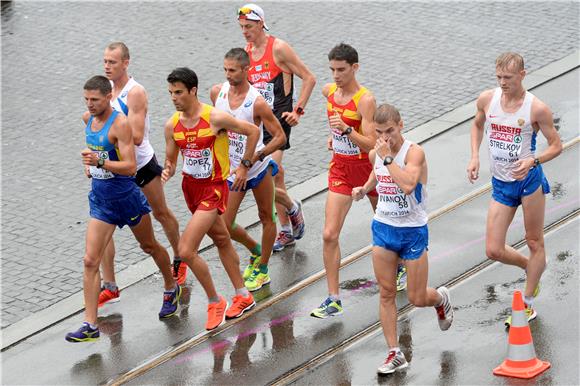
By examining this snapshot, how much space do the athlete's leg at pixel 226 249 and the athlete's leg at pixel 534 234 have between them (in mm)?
2496

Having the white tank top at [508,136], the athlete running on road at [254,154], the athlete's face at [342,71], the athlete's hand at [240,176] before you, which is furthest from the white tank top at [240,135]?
the white tank top at [508,136]

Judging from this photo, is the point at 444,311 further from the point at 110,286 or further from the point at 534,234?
the point at 110,286

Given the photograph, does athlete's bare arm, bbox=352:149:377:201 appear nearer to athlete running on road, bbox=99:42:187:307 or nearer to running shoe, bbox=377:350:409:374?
running shoe, bbox=377:350:409:374

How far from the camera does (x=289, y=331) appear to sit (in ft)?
34.9

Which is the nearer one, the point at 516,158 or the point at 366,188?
the point at 366,188

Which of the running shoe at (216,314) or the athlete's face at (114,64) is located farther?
the athlete's face at (114,64)

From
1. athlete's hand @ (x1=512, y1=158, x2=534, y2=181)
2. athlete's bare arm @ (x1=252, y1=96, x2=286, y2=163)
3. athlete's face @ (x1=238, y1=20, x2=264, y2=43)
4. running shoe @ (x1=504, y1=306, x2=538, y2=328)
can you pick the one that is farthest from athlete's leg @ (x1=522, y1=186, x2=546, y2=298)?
athlete's face @ (x1=238, y1=20, x2=264, y2=43)

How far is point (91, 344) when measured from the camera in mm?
10719

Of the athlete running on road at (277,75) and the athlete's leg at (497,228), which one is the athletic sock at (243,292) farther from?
the athlete's leg at (497,228)

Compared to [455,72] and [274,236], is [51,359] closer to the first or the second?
[274,236]

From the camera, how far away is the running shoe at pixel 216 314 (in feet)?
35.3

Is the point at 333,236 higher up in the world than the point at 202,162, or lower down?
lower down

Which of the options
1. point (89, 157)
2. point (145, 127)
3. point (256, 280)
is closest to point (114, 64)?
point (145, 127)

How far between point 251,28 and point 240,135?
1.36 metres
